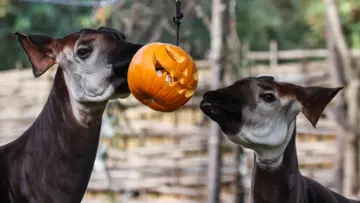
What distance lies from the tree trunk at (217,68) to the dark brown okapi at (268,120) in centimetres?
279

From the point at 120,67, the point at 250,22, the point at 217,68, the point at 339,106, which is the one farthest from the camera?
the point at 250,22

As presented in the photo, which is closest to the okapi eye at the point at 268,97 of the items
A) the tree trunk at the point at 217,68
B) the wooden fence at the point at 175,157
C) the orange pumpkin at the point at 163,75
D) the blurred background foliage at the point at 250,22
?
the orange pumpkin at the point at 163,75

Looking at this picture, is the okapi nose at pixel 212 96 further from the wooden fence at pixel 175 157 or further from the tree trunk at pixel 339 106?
the wooden fence at pixel 175 157

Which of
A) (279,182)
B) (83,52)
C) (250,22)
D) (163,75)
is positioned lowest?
(279,182)

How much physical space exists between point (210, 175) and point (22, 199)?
120 inches

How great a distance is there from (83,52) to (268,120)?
891 millimetres

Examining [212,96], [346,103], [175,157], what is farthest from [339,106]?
[212,96]

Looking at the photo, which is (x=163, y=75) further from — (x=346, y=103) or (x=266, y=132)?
(x=346, y=103)

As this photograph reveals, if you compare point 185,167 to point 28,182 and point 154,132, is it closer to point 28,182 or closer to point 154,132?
point 154,132

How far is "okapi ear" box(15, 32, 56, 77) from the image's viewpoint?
3.38 meters

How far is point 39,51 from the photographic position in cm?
340

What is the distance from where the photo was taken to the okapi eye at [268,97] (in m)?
3.19

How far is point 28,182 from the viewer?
3322 millimetres

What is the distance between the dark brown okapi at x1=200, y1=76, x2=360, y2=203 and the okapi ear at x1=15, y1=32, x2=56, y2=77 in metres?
0.78
